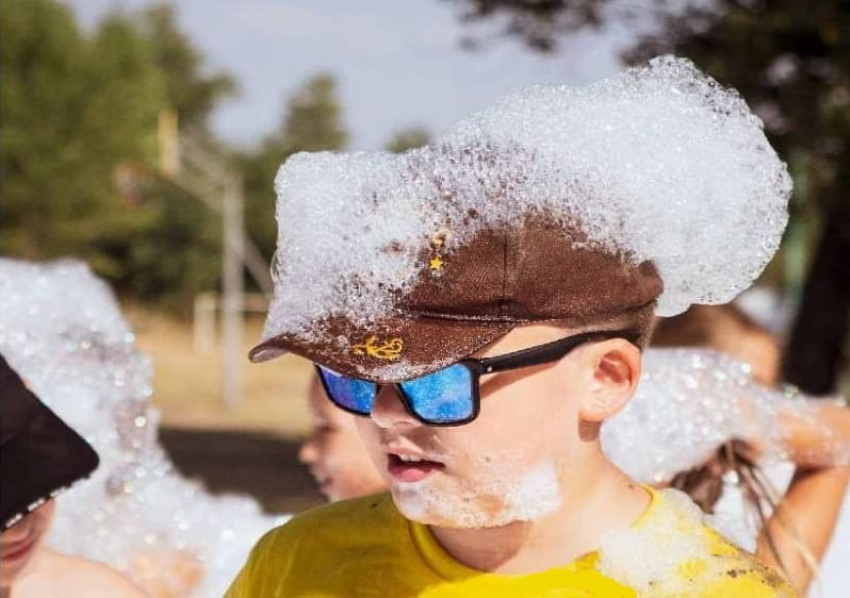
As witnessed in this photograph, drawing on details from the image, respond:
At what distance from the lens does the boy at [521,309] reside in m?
1.34

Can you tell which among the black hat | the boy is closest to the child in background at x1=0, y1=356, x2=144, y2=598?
the black hat

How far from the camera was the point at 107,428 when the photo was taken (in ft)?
7.65

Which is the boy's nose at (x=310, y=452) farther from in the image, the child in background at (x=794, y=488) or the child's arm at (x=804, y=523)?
the child's arm at (x=804, y=523)

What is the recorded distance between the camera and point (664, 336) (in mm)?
2670

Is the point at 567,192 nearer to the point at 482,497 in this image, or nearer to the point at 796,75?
the point at 482,497

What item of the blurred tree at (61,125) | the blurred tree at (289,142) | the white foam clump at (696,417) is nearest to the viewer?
the white foam clump at (696,417)

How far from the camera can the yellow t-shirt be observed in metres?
1.42

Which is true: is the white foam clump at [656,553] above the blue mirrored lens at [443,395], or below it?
below

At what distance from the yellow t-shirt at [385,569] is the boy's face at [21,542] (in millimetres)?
236

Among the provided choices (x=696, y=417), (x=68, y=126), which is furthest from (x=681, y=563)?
(x=68, y=126)

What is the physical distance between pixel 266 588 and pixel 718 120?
0.72 metres

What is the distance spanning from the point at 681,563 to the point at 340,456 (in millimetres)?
991

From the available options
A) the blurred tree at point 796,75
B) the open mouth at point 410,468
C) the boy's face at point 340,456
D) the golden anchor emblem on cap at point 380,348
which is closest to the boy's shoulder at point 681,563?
the open mouth at point 410,468

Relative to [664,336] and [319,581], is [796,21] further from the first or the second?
[319,581]
